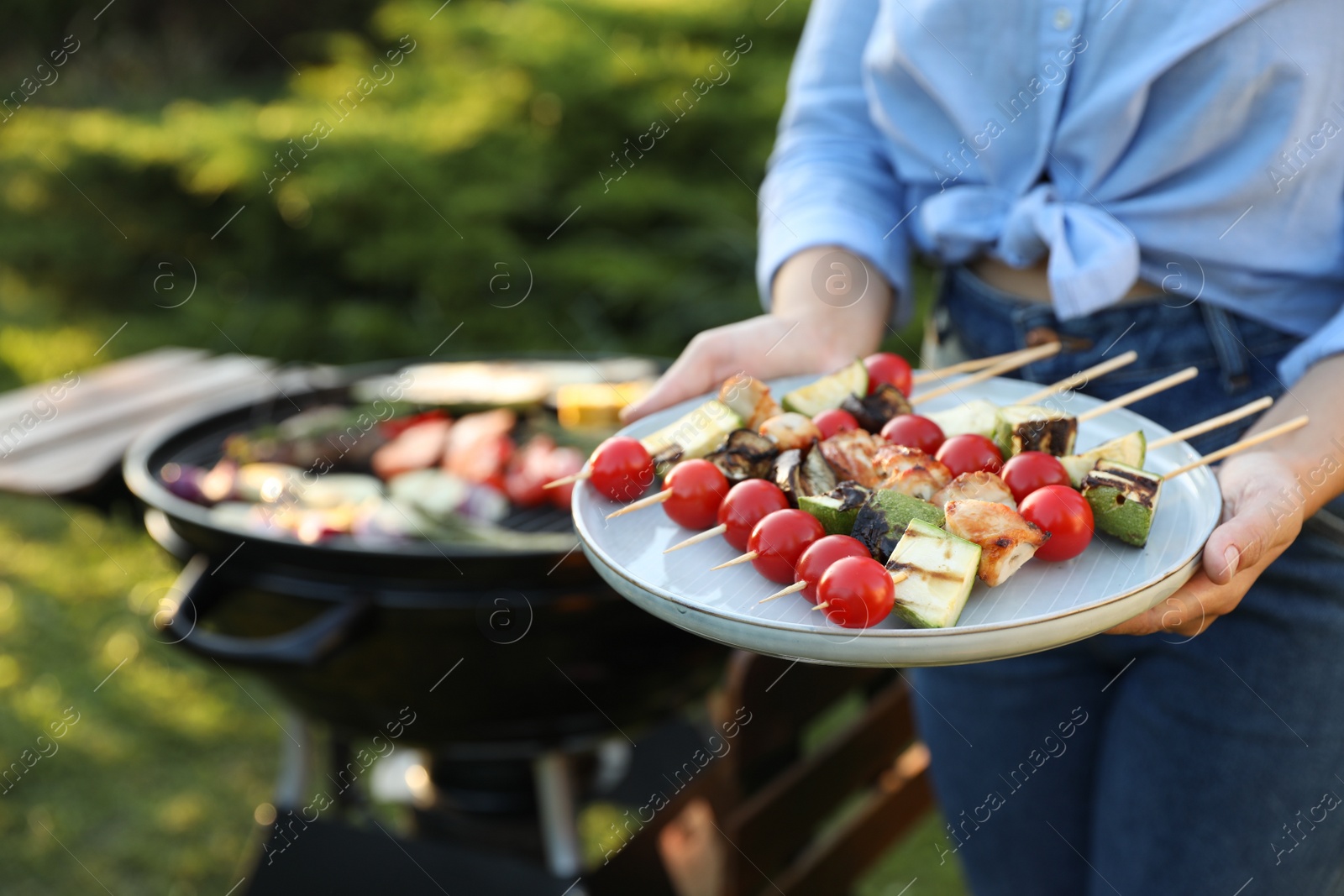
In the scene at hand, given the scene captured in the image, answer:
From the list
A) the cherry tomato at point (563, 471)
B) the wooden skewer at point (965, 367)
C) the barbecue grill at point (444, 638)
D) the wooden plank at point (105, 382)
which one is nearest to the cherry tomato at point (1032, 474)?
the wooden skewer at point (965, 367)

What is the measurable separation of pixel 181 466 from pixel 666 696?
1.52 meters

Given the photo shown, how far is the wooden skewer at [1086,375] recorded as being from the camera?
1615 millimetres

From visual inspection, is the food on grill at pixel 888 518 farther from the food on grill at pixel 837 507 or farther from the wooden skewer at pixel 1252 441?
the wooden skewer at pixel 1252 441

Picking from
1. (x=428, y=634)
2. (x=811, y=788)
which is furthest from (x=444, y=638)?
(x=811, y=788)

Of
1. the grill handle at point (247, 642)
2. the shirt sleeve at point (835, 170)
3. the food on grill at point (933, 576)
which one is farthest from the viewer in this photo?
the grill handle at point (247, 642)

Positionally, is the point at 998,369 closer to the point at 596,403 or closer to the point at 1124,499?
the point at 1124,499

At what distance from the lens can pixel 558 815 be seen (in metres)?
2.71

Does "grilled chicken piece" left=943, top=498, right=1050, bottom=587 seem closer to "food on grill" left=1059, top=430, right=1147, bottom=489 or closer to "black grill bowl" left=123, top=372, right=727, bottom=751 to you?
"food on grill" left=1059, top=430, right=1147, bottom=489

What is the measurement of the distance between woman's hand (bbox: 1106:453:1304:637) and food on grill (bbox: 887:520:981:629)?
0.64 ft

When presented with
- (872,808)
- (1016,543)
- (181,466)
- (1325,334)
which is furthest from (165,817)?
(1325,334)

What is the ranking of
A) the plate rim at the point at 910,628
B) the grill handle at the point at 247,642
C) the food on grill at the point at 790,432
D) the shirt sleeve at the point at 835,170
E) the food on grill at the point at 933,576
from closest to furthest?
the plate rim at the point at 910,628, the food on grill at the point at 933,576, the food on grill at the point at 790,432, the shirt sleeve at the point at 835,170, the grill handle at the point at 247,642

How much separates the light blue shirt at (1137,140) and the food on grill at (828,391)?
0.92 feet

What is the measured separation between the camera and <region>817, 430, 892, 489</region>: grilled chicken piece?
1662 millimetres

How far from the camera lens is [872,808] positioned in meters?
2.95
